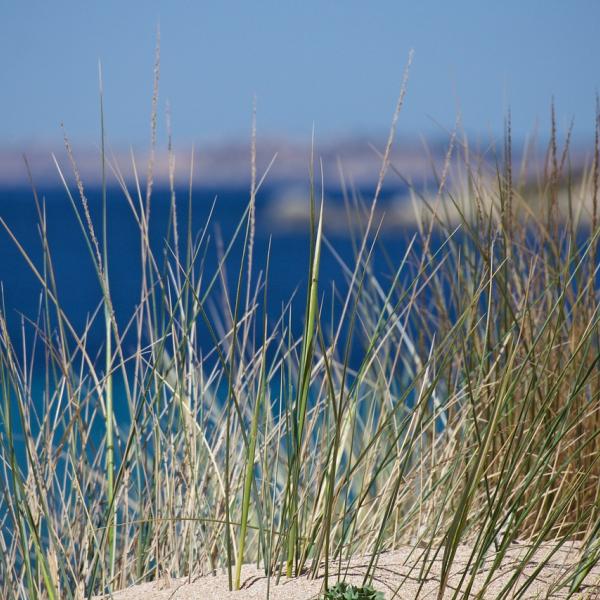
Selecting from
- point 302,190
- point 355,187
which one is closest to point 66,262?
point 302,190

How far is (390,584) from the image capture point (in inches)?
53.6

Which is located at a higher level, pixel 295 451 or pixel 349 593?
pixel 295 451

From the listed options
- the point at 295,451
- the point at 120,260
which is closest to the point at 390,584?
the point at 295,451

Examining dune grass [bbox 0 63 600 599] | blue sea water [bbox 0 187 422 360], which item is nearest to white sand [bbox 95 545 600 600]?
dune grass [bbox 0 63 600 599]

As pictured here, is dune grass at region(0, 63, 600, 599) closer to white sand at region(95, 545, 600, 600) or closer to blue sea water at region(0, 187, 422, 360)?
white sand at region(95, 545, 600, 600)

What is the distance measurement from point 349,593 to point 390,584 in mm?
177

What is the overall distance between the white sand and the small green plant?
59 millimetres

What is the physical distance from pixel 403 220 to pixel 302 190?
1504cm

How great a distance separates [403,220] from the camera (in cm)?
238

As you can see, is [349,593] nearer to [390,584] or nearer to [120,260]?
[390,584]

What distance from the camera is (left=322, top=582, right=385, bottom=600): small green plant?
1216mm

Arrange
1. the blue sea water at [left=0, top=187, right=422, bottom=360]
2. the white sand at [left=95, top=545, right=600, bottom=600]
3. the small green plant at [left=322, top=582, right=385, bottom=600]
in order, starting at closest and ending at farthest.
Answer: the small green plant at [left=322, top=582, right=385, bottom=600], the white sand at [left=95, top=545, right=600, bottom=600], the blue sea water at [left=0, top=187, right=422, bottom=360]

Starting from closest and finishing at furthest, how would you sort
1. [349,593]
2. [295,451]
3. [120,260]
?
[349,593] < [295,451] < [120,260]

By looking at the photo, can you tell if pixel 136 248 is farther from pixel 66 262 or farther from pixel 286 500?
pixel 66 262
